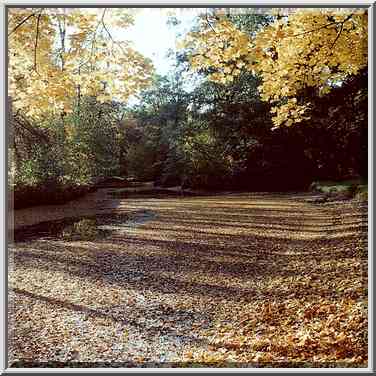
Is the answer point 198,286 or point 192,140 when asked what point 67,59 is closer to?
point 192,140

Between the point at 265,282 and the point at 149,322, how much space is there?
927 mm

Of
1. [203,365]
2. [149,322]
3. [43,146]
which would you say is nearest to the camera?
[203,365]

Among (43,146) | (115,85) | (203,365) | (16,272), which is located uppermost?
(115,85)

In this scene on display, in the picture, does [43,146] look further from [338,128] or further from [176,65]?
[338,128]

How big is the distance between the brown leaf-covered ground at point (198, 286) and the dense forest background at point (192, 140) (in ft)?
0.68

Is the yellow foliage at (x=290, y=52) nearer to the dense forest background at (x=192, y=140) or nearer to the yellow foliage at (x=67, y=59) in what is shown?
the dense forest background at (x=192, y=140)

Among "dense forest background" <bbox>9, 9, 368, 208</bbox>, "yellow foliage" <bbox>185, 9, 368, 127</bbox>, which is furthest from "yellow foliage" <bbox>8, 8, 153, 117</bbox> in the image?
"yellow foliage" <bbox>185, 9, 368, 127</bbox>

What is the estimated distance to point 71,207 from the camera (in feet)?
11.4

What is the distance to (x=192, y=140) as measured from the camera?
331 cm

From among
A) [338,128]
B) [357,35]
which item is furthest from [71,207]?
[357,35]

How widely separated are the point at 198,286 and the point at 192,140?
1.12 m

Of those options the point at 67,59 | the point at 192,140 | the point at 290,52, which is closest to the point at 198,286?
the point at 192,140

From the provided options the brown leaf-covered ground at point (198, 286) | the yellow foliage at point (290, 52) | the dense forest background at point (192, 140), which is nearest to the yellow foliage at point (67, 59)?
the dense forest background at point (192, 140)

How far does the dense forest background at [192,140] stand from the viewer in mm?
3182
